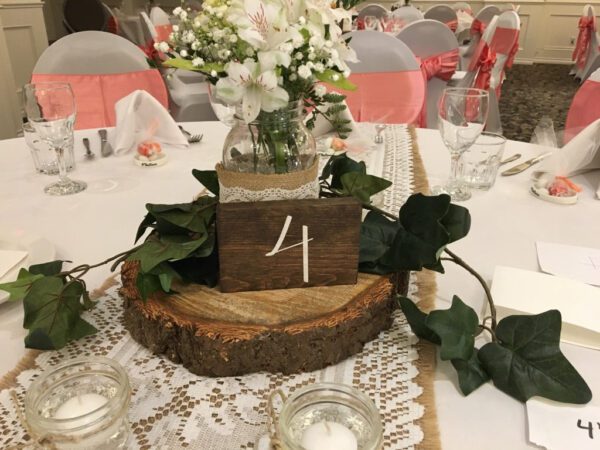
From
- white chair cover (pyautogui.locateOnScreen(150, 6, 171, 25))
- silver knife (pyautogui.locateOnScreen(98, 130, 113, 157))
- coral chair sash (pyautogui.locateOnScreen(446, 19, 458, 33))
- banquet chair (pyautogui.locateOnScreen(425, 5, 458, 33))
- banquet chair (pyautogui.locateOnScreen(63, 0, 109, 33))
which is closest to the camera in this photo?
silver knife (pyautogui.locateOnScreen(98, 130, 113, 157))

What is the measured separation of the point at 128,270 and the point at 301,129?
12.7 inches

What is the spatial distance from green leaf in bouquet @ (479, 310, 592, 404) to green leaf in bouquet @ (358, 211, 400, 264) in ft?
0.61

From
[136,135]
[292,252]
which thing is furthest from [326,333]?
[136,135]

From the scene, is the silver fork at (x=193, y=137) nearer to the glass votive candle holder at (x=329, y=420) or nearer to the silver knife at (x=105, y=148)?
the silver knife at (x=105, y=148)

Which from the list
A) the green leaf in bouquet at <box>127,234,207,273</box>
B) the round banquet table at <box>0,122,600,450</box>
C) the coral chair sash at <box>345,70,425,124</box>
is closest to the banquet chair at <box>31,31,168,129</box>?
the round banquet table at <box>0,122,600,450</box>

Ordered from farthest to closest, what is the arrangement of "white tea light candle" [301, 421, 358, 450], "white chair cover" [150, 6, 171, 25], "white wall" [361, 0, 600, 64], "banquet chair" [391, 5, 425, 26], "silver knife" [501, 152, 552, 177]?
"white wall" [361, 0, 600, 64] → "banquet chair" [391, 5, 425, 26] → "white chair cover" [150, 6, 171, 25] → "silver knife" [501, 152, 552, 177] → "white tea light candle" [301, 421, 358, 450]

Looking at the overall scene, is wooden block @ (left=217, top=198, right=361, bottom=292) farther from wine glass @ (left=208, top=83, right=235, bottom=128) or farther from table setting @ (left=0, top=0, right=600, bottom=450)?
wine glass @ (left=208, top=83, right=235, bottom=128)

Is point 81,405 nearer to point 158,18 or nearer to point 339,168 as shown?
point 339,168

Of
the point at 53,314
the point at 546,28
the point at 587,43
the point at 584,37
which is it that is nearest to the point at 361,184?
the point at 53,314

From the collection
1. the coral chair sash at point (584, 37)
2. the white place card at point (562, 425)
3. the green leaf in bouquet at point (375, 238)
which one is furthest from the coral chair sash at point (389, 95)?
the coral chair sash at point (584, 37)

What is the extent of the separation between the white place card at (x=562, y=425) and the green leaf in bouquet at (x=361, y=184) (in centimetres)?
34

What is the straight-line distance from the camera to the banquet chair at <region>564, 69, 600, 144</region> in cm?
180

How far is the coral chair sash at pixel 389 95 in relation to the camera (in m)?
2.01

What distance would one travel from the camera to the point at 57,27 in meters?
8.74
